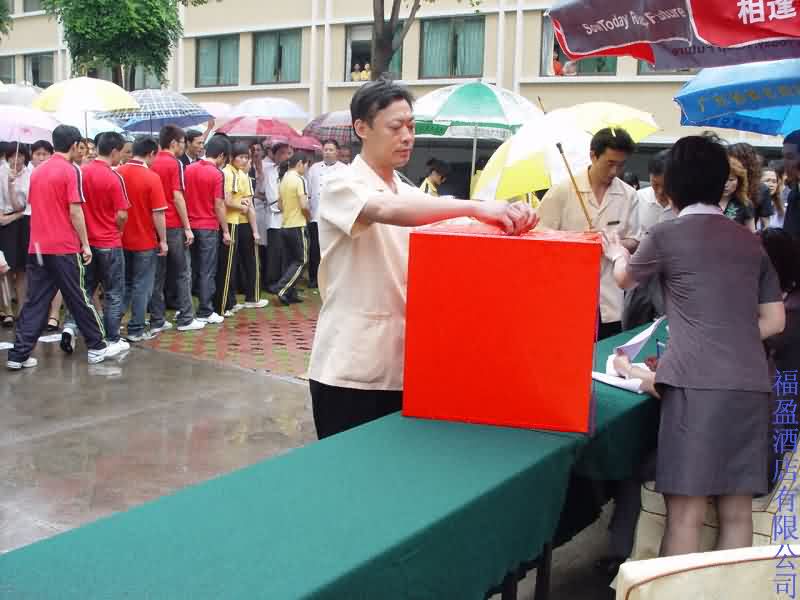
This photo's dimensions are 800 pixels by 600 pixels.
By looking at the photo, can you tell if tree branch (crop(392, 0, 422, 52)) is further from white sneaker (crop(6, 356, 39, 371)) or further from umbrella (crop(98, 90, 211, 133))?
white sneaker (crop(6, 356, 39, 371))

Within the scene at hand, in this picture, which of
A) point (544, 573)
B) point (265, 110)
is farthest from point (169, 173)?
point (544, 573)

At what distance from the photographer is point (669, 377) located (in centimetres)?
269

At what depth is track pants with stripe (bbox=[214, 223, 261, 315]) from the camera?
9289 millimetres

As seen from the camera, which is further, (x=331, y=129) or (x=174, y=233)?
(x=331, y=129)

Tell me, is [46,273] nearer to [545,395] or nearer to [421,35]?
[545,395]

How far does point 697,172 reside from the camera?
2.71m

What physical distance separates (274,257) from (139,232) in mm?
3205

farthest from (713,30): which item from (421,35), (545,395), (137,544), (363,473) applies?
(421,35)

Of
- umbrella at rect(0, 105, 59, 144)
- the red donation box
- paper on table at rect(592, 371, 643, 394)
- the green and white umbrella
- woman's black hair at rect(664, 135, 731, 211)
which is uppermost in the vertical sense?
the green and white umbrella

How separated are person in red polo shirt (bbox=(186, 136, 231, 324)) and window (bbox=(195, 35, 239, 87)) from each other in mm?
15886

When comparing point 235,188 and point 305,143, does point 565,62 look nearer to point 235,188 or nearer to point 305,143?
point 305,143

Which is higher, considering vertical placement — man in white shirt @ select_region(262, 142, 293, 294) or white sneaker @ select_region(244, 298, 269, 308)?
man in white shirt @ select_region(262, 142, 293, 294)

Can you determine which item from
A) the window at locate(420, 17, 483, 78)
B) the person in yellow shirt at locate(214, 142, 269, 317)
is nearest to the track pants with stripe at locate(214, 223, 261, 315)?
the person in yellow shirt at locate(214, 142, 269, 317)

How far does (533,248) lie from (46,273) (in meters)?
5.49
